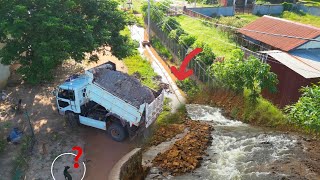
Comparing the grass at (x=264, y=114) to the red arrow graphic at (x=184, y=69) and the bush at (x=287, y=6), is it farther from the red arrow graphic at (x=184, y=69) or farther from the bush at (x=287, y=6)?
the bush at (x=287, y=6)

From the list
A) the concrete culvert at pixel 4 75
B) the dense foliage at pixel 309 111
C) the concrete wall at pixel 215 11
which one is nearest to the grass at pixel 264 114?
the dense foliage at pixel 309 111

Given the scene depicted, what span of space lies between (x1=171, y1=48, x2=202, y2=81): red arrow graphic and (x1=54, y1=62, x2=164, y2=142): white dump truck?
6.43m

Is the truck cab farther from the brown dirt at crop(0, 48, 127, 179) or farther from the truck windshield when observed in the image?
the brown dirt at crop(0, 48, 127, 179)

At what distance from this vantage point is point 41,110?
16.1 m

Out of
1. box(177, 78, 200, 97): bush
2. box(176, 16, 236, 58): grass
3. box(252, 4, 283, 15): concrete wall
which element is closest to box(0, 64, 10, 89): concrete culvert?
box(177, 78, 200, 97): bush

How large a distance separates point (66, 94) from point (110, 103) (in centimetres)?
246

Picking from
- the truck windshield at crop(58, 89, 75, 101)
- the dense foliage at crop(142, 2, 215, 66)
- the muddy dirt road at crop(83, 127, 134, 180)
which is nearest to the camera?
the muddy dirt road at crop(83, 127, 134, 180)

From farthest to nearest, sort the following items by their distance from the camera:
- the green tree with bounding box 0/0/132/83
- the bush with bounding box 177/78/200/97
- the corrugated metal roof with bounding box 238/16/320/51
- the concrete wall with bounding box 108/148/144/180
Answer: the corrugated metal roof with bounding box 238/16/320/51
the bush with bounding box 177/78/200/97
the green tree with bounding box 0/0/132/83
the concrete wall with bounding box 108/148/144/180

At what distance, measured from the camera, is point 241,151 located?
→ 1277cm

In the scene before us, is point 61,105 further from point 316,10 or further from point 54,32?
point 316,10

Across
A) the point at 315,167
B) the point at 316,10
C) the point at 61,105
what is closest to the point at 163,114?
the point at 61,105

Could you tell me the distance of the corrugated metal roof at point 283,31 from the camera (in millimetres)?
20922

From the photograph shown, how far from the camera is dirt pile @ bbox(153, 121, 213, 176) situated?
11773 millimetres

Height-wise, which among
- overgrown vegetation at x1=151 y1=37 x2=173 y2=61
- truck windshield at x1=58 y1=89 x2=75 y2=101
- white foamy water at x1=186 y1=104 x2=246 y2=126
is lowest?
white foamy water at x1=186 y1=104 x2=246 y2=126
